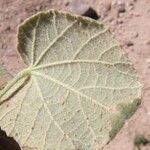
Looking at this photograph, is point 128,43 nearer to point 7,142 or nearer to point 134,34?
point 134,34

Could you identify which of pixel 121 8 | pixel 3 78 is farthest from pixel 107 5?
pixel 3 78

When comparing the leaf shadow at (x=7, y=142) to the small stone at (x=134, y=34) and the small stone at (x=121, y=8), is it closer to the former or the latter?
the small stone at (x=134, y=34)

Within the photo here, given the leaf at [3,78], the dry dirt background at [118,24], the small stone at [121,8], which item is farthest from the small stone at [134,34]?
the leaf at [3,78]

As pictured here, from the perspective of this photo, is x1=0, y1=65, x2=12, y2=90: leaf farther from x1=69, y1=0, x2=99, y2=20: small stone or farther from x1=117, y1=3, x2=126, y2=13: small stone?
x1=117, y1=3, x2=126, y2=13: small stone

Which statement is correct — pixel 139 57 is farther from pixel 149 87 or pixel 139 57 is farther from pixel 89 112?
pixel 89 112

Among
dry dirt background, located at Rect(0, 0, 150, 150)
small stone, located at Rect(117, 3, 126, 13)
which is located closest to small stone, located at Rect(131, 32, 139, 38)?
dry dirt background, located at Rect(0, 0, 150, 150)
